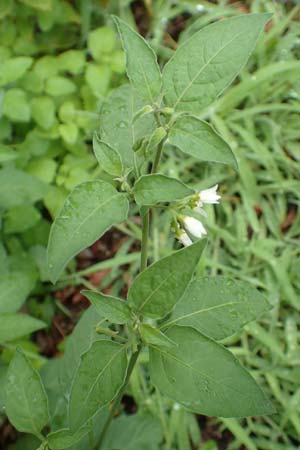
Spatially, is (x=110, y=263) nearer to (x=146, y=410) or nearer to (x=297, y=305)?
(x=146, y=410)

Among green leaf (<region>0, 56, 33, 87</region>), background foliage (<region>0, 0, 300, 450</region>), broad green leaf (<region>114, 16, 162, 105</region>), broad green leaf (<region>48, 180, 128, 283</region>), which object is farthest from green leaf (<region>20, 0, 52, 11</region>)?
broad green leaf (<region>48, 180, 128, 283</region>)

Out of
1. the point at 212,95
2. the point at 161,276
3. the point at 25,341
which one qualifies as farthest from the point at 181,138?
the point at 25,341

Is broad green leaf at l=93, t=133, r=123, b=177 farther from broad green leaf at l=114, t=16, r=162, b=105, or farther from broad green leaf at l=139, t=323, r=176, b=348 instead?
broad green leaf at l=139, t=323, r=176, b=348

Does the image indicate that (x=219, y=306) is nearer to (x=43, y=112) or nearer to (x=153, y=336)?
(x=153, y=336)

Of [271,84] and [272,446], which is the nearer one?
[272,446]

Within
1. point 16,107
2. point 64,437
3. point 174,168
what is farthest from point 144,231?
point 174,168
